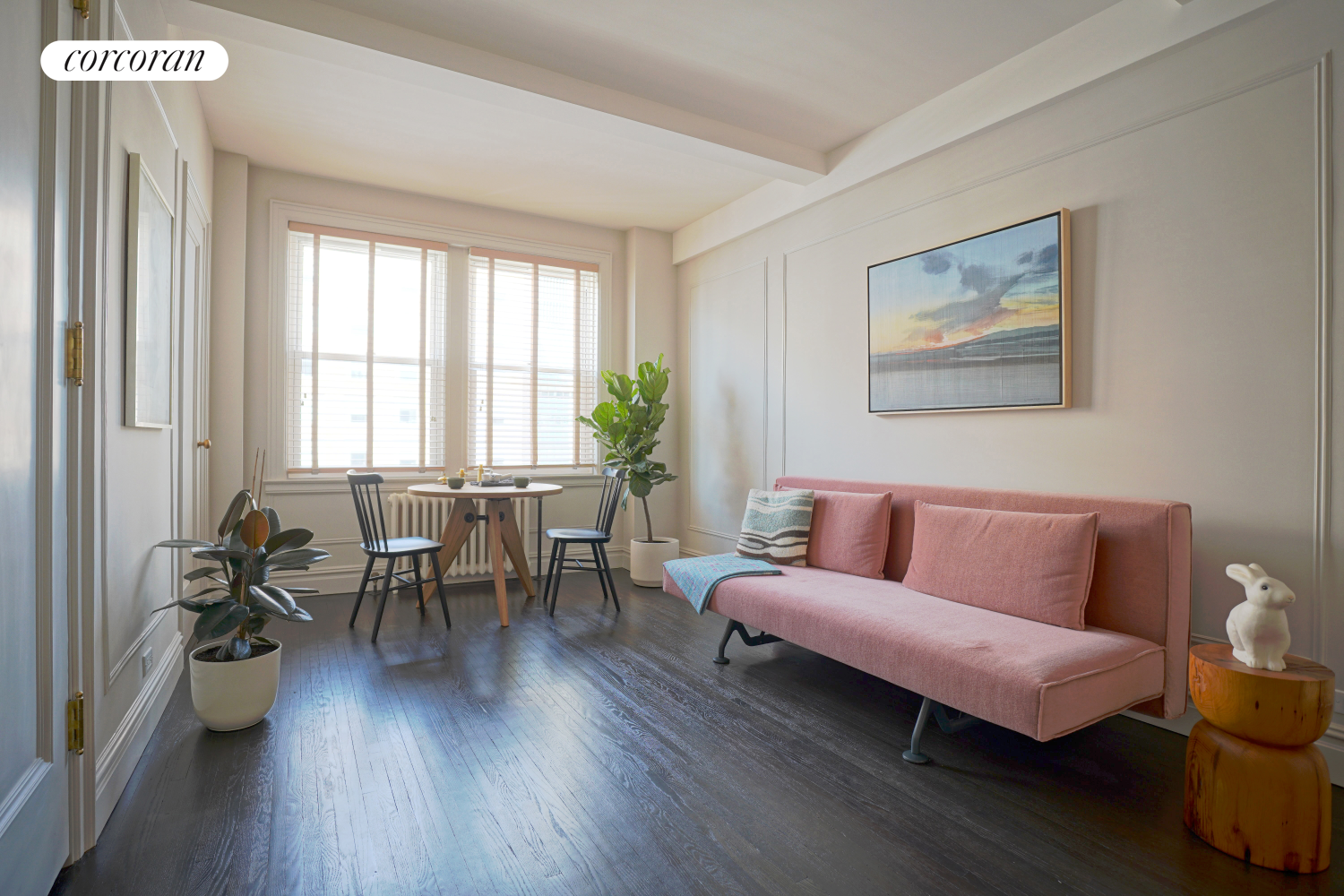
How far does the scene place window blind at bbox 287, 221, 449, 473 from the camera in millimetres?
4746

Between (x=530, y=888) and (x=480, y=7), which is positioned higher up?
(x=480, y=7)

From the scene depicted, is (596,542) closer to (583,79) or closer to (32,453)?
(583,79)

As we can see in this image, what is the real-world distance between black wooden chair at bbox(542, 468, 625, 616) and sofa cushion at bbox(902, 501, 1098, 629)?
6.86 ft

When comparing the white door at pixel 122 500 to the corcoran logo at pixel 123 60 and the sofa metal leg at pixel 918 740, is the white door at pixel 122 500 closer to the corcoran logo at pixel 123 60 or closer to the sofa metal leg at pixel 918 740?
the corcoran logo at pixel 123 60

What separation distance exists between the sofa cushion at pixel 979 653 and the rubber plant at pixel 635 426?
82.2 inches

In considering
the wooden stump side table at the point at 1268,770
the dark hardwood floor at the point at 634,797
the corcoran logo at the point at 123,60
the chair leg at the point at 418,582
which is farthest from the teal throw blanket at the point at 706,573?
the corcoran logo at the point at 123,60

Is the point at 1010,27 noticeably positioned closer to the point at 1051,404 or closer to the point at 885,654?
the point at 1051,404

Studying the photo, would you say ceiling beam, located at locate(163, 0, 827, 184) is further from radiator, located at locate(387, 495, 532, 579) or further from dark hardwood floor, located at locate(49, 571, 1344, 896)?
dark hardwood floor, located at locate(49, 571, 1344, 896)

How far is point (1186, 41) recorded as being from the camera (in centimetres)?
255

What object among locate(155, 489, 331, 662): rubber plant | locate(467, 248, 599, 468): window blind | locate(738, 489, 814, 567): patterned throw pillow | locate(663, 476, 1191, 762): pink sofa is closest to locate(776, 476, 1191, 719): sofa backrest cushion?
locate(663, 476, 1191, 762): pink sofa

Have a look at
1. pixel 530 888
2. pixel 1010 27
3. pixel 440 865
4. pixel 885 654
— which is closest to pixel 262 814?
pixel 440 865

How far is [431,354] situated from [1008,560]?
4.16 m

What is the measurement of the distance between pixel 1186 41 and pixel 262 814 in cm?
407

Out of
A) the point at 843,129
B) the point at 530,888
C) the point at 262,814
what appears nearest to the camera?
the point at 530,888
